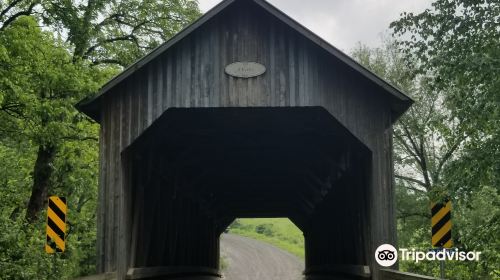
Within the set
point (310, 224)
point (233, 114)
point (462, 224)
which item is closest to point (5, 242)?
point (233, 114)

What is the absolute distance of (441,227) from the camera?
843 cm

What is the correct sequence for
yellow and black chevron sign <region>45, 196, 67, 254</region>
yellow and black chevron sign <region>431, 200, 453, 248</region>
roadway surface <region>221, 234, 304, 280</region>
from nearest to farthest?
yellow and black chevron sign <region>431, 200, 453, 248</region>
yellow and black chevron sign <region>45, 196, 67, 254</region>
roadway surface <region>221, 234, 304, 280</region>

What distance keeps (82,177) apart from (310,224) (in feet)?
29.1

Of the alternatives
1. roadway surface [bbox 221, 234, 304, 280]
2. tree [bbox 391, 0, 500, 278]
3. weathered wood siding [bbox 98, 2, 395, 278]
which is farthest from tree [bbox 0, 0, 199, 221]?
roadway surface [bbox 221, 234, 304, 280]

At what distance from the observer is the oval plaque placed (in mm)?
9703

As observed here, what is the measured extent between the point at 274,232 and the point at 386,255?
5339cm

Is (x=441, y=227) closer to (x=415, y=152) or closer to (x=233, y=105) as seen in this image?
(x=233, y=105)

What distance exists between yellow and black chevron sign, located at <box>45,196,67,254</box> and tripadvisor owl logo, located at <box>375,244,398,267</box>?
4.70 meters

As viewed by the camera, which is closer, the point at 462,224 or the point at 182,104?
the point at 182,104

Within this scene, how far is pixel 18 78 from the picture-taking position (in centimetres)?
1448

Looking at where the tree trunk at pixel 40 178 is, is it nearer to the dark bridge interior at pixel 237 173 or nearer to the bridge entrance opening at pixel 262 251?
the dark bridge interior at pixel 237 173

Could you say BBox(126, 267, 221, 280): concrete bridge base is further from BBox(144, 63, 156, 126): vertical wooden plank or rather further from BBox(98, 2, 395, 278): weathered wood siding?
BBox(144, 63, 156, 126): vertical wooden plank

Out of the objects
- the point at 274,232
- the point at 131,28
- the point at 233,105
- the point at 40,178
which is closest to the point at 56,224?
the point at 233,105

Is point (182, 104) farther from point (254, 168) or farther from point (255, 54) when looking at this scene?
point (254, 168)
